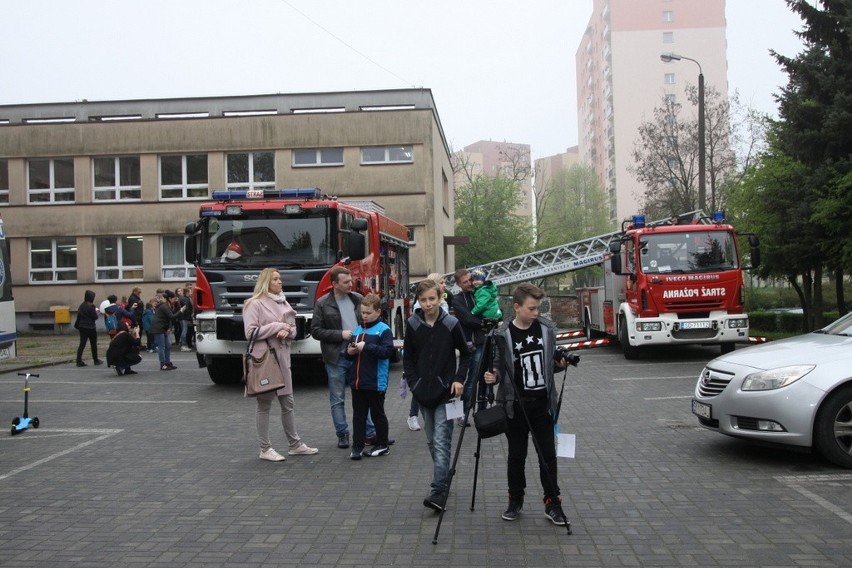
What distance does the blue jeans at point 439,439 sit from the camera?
610cm

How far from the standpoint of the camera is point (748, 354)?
8.11m

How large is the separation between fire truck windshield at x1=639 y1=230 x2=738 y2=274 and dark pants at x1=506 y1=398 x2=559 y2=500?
11752 mm

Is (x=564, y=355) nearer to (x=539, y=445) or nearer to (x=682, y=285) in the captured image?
(x=539, y=445)

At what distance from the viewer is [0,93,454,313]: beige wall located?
1321 inches

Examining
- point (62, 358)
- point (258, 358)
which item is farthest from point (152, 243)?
A: point (258, 358)

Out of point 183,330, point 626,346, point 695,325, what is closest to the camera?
point 695,325

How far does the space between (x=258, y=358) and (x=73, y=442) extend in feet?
9.47

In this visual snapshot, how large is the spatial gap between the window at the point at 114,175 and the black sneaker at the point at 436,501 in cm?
3166

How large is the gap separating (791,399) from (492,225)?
161 feet

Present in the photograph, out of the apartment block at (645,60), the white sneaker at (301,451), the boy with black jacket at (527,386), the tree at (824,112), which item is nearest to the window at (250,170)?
the tree at (824,112)

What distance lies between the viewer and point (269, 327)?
7953mm

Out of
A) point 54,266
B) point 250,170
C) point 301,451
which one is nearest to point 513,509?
point 301,451

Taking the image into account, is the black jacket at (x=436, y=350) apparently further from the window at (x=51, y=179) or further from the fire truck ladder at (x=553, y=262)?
the window at (x=51, y=179)

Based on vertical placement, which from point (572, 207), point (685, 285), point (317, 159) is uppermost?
point (572, 207)
